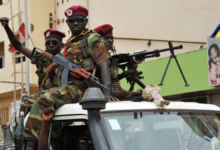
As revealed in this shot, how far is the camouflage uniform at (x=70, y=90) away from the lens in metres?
3.48

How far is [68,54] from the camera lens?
13.4 ft

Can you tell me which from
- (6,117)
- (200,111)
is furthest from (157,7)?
(200,111)

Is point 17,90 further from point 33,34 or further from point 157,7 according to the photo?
point 157,7

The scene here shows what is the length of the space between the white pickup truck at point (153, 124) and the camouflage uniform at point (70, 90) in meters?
0.18

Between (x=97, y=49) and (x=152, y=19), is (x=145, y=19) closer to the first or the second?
(x=152, y=19)

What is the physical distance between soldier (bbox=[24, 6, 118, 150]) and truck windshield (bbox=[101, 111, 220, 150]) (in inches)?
19.7

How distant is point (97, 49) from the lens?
12.8ft

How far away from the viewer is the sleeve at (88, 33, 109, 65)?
3.87 metres

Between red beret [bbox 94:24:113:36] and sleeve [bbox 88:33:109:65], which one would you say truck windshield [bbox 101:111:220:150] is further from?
red beret [bbox 94:24:113:36]

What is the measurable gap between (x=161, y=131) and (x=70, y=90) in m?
0.99

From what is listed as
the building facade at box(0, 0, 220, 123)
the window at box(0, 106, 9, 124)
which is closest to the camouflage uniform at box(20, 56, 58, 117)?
the building facade at box(0, 0, 220, 123)

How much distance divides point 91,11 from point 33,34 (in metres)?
2.84

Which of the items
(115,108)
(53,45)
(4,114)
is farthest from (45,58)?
(4,114)

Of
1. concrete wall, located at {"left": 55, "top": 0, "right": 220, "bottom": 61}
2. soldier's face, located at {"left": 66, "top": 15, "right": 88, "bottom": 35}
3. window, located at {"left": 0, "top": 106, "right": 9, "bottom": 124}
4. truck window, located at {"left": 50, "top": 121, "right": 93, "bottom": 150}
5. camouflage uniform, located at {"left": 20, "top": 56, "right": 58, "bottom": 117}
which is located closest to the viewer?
truck window, located at {"left": 50, "top": 121, "right": 93, "bottom": 150}
